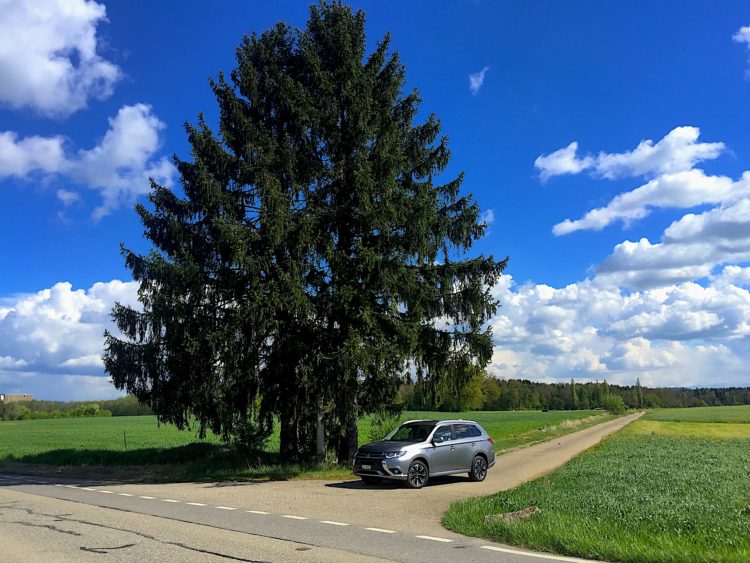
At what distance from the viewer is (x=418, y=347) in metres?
17.8

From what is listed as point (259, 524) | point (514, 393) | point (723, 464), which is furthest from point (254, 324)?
point (514, 393)

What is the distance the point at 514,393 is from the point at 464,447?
13681cm

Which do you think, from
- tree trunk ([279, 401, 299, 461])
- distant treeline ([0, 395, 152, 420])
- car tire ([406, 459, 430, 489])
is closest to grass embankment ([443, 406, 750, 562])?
car tire ([406, 459, 430, 489])

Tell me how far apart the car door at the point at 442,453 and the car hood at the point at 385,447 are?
72 centimetres

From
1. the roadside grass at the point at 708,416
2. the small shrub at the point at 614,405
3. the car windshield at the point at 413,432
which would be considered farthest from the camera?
the small shrub at the point at 614,405

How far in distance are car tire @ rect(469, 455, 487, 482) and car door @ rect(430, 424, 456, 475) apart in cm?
79

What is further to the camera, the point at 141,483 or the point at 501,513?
→ the point at 141,483

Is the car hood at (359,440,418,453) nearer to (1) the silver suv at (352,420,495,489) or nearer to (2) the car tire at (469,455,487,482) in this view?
(1) the silver suv at (352,420,495,489)

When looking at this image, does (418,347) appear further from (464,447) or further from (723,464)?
(723,464)

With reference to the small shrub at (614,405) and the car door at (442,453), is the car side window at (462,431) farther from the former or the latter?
the small shrub at (614,405)

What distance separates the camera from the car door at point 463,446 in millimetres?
15641

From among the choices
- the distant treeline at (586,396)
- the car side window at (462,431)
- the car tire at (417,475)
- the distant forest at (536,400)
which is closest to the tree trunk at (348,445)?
the car side window at (462,431)

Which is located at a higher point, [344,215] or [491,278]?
[344,215]

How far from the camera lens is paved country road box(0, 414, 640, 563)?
23.9 ft
